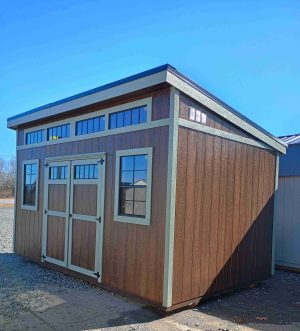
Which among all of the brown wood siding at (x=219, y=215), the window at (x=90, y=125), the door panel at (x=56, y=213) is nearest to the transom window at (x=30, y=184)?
the door panel at (x=56, y=213)

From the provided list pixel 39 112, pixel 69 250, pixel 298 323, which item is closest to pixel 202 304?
pixel 298 323

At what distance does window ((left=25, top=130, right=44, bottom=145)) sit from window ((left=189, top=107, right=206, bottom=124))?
3.74 m

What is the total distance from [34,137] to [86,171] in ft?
7.40

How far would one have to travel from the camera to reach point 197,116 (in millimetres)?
4898

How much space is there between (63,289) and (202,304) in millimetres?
2120

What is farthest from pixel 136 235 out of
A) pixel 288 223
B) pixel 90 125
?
pixel 288 223

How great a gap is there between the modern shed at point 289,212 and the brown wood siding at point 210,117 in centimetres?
203

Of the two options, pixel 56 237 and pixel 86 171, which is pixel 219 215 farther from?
pixel 56 237

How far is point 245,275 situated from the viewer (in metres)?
5.91

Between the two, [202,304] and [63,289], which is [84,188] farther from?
[202,304]

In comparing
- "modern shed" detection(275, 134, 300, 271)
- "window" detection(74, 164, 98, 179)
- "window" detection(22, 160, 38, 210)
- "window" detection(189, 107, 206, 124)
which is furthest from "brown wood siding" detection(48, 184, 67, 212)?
"modern shed" detection(275, 134, 300, 271)

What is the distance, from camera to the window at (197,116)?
479cm

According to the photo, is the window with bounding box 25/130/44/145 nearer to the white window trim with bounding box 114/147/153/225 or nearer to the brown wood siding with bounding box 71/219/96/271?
the brown wood siding with bounding box 71/219/96/271

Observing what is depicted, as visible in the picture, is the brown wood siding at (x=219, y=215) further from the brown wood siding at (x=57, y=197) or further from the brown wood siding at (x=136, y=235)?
the brown wood siding at (x=57, y=197)
